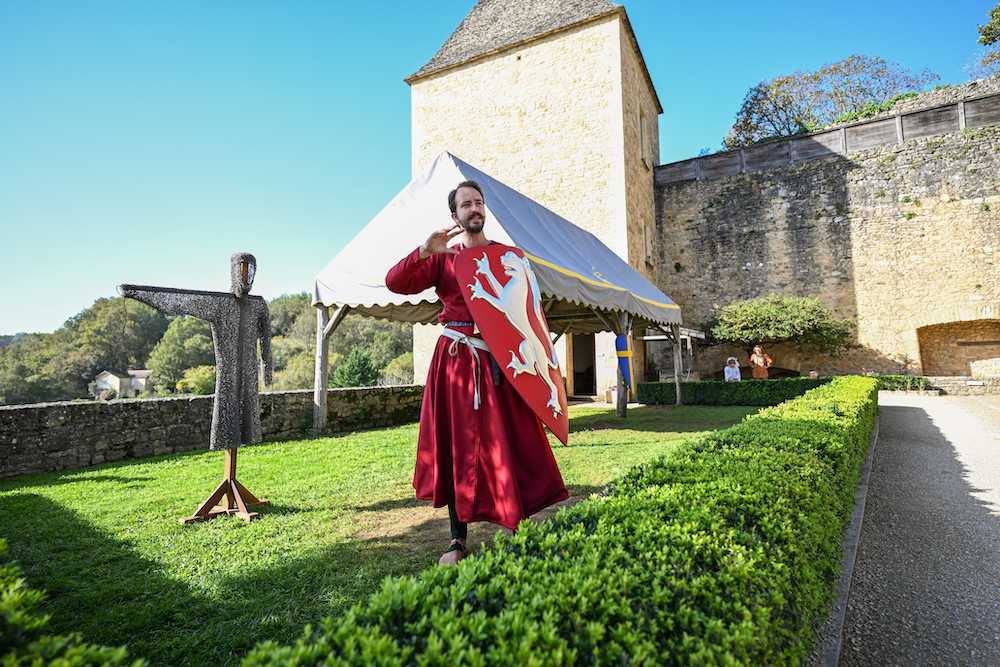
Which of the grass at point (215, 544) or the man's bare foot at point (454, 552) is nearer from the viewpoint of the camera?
the grass at point (215, 544)

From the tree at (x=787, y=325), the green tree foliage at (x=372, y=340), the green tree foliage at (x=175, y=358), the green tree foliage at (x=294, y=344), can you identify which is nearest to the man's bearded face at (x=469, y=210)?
the tree at (x=787, y=325)

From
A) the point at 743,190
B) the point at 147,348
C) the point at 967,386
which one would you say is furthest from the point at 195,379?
the point at 967,386

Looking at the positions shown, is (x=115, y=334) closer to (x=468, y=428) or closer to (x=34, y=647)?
(x=468, y=428)

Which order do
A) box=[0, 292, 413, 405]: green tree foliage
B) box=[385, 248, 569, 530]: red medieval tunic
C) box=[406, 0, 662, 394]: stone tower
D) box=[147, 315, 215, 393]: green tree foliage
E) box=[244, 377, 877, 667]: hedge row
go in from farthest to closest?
box=[147, 315, 215, 393]: green tree foliage
box=[0, 292, 413, 405]: green tree foliage
box=[406, 0, 662, 394]: stone tower
box=[385, 248, 569, 530]: red medieval tunic
box=[244, 377, 877, 667]: hedge row

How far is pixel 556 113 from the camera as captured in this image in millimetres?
14898

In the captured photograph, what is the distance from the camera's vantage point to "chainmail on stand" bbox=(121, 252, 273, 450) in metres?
3.10

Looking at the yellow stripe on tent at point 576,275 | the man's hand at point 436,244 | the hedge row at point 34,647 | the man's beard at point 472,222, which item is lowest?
the hedge row at point 34,647

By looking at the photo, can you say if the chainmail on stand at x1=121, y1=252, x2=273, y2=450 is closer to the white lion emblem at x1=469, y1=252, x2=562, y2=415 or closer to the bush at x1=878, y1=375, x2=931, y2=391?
the white lion emblem at x1=469, y1=252, x2=562, y2=415

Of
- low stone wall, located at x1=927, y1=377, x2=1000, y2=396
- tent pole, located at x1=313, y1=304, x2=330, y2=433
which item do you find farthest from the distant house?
low stone wall, located at x1=927, y1=377, x2=1000, y2=396

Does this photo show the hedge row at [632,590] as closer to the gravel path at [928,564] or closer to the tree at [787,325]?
the gravel path at [928,564]

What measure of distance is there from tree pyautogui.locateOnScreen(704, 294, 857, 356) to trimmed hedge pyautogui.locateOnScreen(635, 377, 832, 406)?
370 cm

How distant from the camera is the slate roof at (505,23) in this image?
48.2 feet

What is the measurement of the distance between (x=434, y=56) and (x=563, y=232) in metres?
12.9

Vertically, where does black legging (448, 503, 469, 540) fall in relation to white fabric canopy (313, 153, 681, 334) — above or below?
below
